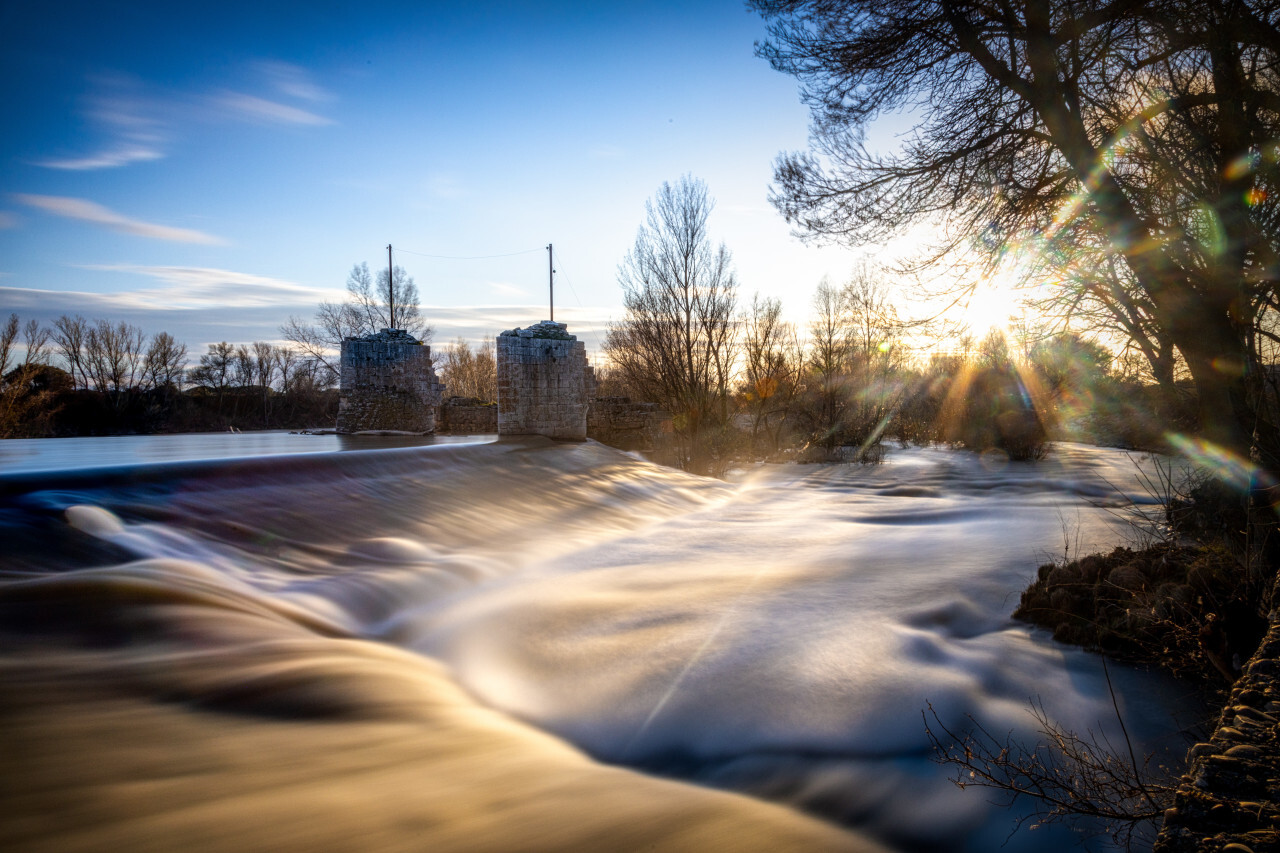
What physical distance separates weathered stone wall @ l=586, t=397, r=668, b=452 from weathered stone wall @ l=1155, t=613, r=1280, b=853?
11906mm

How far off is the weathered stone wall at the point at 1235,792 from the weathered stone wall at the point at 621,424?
39.1ft

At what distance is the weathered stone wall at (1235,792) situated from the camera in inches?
53.0

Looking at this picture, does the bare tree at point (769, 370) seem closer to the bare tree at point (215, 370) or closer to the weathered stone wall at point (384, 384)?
the weathered stone wall at point (384, 384)

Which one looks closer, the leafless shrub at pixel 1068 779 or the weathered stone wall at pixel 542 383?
the leafless shrub at pixel 1068 779

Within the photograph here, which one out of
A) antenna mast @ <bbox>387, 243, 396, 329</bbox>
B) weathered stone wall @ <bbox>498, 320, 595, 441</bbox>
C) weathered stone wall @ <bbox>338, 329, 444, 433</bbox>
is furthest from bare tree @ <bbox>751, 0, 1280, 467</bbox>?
antenna mast @ <bbox>387, 243, 396, 329</bbox>

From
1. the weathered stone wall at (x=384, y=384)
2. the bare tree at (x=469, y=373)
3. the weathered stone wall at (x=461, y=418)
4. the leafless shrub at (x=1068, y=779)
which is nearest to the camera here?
the leafless shrub at (x=1068, y=779)

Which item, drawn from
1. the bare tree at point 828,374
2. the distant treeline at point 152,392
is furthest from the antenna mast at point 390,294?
the bare tree at point 828,374

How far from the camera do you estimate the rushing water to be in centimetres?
207

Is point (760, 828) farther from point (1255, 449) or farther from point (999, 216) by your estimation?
point (999, 216)

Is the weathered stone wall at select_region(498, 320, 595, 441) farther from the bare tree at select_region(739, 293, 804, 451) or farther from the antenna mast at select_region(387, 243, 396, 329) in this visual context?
the antenna mast at select_region(387, 243, 396, 329)

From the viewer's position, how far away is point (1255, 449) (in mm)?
3992

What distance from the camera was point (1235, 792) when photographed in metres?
1.43

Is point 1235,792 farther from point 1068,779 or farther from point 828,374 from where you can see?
point 828,374

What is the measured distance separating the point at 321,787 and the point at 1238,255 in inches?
258
